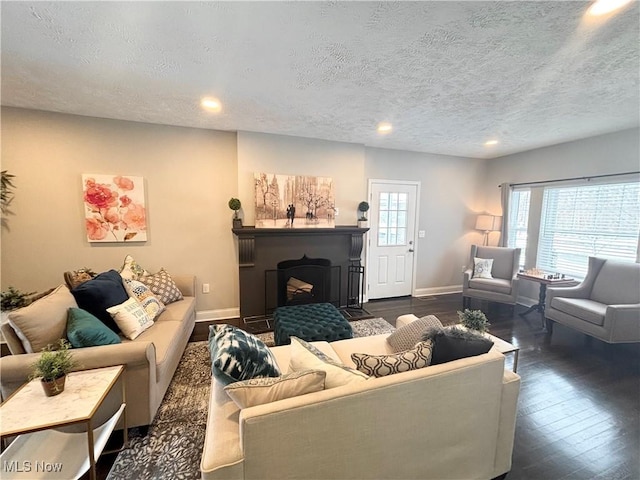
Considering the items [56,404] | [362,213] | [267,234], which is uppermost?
[362,213]

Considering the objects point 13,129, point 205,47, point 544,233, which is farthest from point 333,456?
point 544,233

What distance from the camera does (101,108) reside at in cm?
278

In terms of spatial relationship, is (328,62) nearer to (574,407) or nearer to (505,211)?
(574,407)

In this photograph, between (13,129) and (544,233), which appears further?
(544,233)

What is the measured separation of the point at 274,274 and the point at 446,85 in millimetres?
2926

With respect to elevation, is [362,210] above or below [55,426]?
above

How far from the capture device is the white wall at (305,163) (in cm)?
351

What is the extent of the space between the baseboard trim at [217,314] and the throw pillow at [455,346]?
2994mm

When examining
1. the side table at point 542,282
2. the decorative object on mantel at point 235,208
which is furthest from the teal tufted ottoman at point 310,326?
the side table at point 542,282

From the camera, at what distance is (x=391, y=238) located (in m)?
4.64

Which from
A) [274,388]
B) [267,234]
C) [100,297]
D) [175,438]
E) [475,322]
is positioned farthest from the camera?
[267,234]

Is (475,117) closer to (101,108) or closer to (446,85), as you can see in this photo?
(446,85)

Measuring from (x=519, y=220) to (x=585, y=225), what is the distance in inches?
37.2

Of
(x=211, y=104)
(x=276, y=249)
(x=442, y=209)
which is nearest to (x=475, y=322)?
(x=276, y=249)
